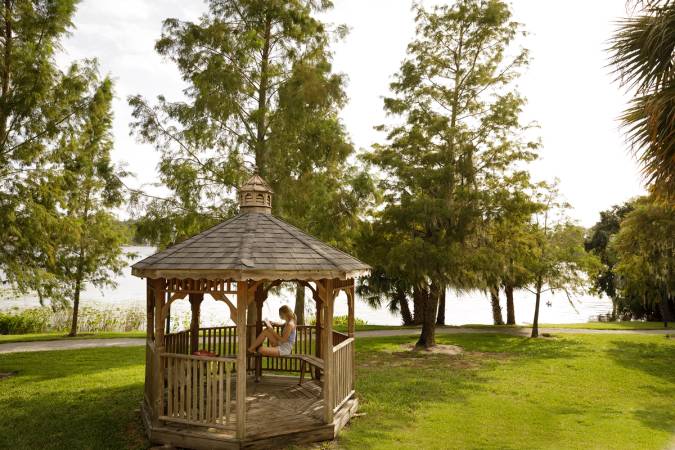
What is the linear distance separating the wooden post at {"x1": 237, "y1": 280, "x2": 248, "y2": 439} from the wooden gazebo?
1 centimetres

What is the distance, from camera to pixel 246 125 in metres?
14.0

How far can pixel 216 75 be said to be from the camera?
13.0 metres

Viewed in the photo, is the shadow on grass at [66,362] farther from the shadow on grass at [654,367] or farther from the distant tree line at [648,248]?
the distant tree line at [648,248]

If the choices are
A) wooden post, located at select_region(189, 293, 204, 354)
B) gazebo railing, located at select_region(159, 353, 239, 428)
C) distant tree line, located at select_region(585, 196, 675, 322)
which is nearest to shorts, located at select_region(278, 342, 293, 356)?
gazebo railing, located at select_region(159, 353, 239, 428)

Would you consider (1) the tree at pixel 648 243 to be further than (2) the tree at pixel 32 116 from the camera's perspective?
Yes

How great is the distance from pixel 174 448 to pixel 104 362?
26.4 ft

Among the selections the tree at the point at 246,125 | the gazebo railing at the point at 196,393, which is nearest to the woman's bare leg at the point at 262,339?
the gazebo railing at the point at 196,393

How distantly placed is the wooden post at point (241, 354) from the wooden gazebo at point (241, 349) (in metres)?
0.01

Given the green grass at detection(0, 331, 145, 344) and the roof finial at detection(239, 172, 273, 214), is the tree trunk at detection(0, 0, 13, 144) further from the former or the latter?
the green grass at detection(0, 331, 145, 344)

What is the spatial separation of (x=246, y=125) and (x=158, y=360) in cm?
814

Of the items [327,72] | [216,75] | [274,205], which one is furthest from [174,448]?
[327,72]

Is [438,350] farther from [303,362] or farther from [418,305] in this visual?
[418,305]

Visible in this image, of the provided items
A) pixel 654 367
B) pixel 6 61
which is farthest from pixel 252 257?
pixel 654 367

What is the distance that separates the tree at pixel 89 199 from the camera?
12625 millimetres
